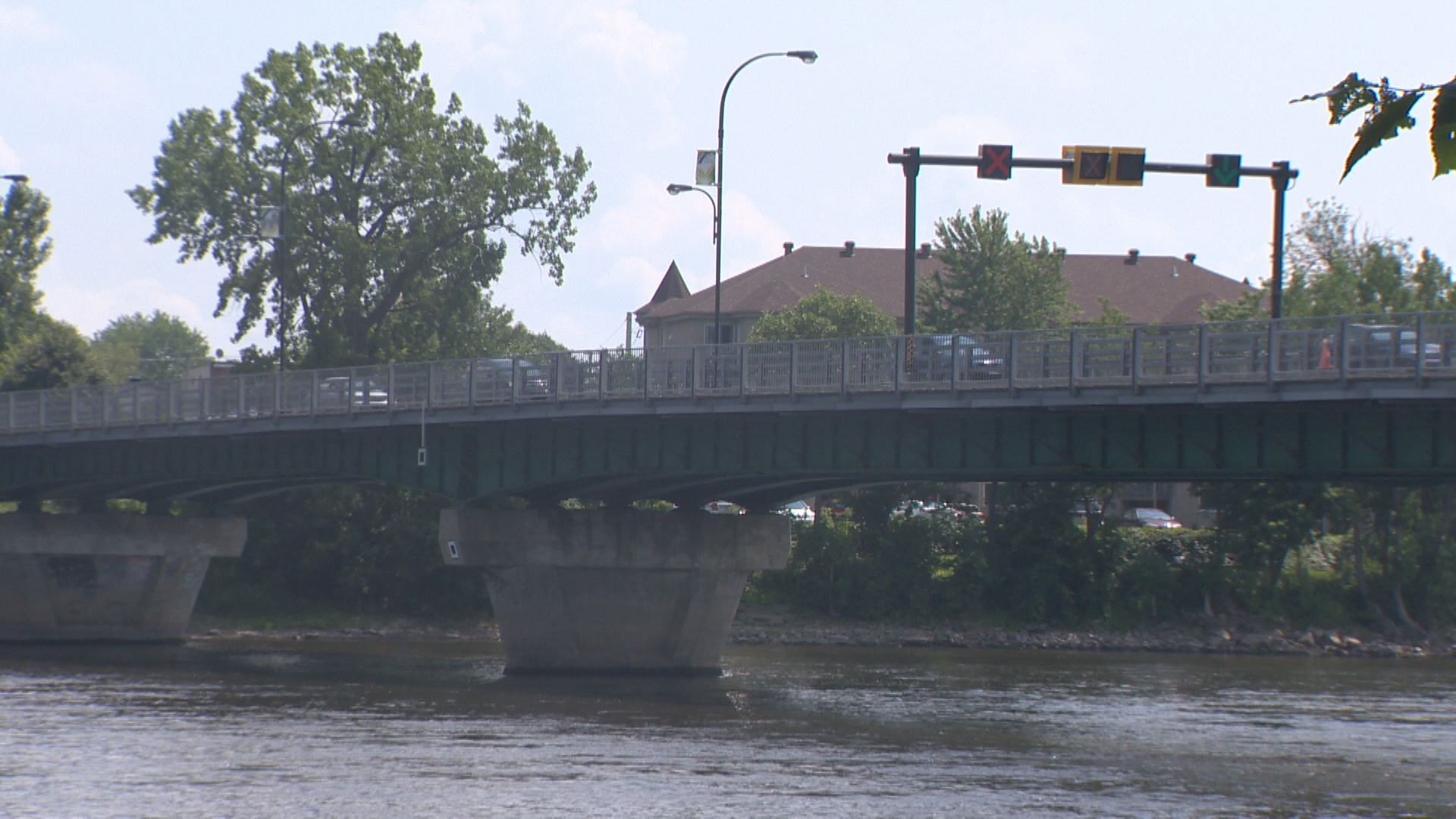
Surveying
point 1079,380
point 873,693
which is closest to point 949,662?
point 873,693

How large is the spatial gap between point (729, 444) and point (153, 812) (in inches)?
768

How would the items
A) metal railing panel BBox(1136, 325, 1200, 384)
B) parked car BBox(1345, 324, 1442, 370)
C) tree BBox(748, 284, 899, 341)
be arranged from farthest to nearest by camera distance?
1. tree BBox(748, 284, 899, 341)
2. metal railing panel BBox(1136, 325, 1200, 384)
3. parked car BBox(1345, 324, 1442, 370)

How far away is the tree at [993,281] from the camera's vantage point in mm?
90625

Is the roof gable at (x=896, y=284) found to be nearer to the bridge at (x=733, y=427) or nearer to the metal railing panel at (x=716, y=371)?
the bridge at (x=733, y=427)

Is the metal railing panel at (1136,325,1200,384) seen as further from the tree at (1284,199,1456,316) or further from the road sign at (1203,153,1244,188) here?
the tree at (1284,199,1456,316)

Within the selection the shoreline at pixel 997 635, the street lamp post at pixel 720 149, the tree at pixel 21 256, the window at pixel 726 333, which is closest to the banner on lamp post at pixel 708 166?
the street lamp post at pixel 720 149

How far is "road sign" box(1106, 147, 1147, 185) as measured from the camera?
3203cm

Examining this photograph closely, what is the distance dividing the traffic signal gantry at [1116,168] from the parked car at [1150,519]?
4821 centimetres

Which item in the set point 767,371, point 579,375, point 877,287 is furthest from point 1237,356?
point 877,287

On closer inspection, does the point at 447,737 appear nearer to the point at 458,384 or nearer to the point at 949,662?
the point at 458,384

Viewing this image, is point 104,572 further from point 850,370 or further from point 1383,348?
point 1383,348

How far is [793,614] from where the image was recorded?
7650 centimetres

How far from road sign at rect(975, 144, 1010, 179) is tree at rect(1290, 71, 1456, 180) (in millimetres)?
28839

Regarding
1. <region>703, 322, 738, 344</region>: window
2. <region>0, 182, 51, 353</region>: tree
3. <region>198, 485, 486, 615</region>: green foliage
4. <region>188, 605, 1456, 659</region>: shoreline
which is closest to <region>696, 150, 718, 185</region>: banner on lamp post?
<region>188, 605, 1456, 659</region>: shoreline
